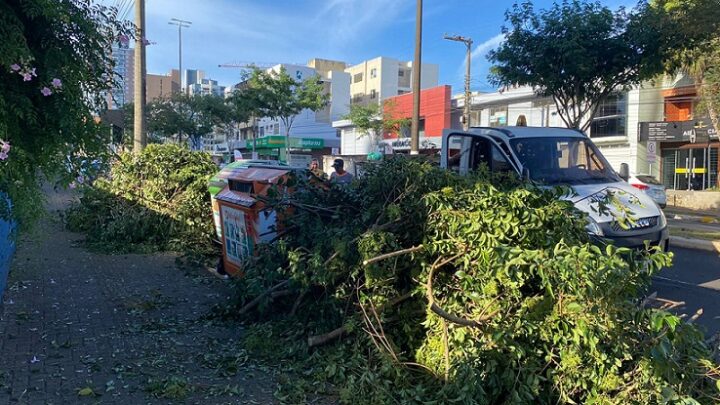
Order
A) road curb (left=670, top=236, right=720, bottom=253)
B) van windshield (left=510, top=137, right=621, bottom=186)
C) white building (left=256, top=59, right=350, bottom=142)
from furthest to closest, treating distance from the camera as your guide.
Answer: white building (left=256, top=59, right=350, bottom=142)
road curb (left=670, top=236, right=720, bottom=253)
van windshield (left=510, top=137, right=621, bottom=186)

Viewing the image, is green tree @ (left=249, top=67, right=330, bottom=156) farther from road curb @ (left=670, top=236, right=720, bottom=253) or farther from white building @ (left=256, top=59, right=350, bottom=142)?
road curb @ (left=670, top=236, right=720, bottom=253)

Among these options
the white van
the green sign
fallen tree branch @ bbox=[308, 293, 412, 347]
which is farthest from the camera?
the green sign

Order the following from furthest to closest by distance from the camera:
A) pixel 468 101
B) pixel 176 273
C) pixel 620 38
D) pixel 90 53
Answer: pixel 468 101
pixel 620 38
pixel 176 273
pixel 90 53

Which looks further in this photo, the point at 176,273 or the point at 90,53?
the point at 176,273

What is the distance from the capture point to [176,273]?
8117mm

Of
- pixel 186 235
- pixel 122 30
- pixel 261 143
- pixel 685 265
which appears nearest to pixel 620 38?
pixel 685 265

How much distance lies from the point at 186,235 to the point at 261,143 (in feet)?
158

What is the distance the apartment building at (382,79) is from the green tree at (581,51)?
188ft

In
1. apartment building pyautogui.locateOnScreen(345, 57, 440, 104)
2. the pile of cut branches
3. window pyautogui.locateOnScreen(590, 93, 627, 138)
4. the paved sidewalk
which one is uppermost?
apartment building pyautogui.locateOnScreen(345, 57, 440, 104)

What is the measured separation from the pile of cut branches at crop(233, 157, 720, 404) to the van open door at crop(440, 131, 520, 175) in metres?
3.17

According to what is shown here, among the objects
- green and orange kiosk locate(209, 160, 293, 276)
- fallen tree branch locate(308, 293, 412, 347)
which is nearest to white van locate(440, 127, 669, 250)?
green and orange kiosk locate(209, 160, 293, 276)

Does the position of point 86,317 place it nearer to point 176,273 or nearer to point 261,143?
point 176,273

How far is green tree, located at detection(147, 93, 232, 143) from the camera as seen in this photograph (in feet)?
162

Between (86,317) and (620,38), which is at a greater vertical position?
(620,38)
